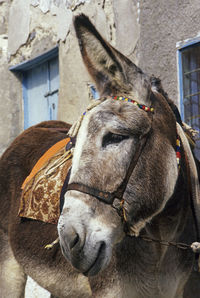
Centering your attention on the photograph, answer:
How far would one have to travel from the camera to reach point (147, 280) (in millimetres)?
2578

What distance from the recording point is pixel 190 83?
4211 millimetres

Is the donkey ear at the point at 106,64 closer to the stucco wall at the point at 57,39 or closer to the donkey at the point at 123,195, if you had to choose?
the donkey at the point at 123,195

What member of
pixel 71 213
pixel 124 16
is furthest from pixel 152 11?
pixel 71 213

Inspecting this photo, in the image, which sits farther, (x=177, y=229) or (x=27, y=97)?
(x=27, y=97)

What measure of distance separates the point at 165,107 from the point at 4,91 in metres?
4.65

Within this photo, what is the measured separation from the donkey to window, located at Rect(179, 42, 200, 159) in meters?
1.44

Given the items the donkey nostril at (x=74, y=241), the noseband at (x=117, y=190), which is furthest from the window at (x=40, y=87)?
the donkey nostril at (x=74, y=241)

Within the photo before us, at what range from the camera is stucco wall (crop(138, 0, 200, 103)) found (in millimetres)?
4156

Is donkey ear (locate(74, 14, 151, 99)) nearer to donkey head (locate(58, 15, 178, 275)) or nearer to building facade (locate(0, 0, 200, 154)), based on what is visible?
donkey head (locate(58, 15, 178, 275))

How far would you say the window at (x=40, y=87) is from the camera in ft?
20.9

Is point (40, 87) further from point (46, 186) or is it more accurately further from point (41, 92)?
point (46, 186)

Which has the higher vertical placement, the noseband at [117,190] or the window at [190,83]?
the window at [190,83]

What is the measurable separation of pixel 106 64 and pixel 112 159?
0.49 m

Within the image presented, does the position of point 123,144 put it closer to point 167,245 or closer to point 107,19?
point 167,245
